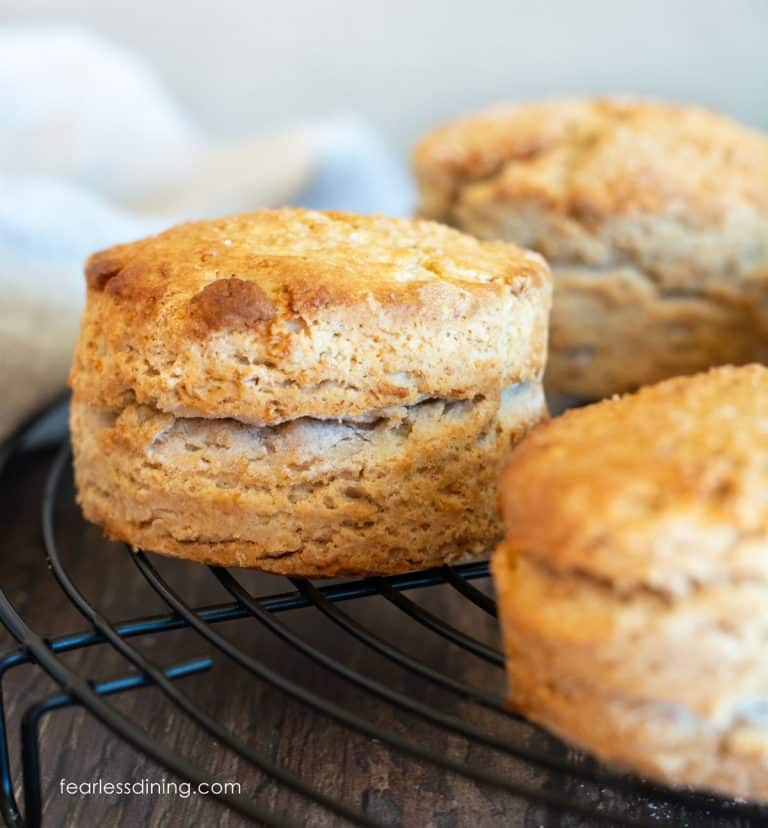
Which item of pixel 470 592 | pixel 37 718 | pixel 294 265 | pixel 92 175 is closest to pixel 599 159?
pixel 294 265

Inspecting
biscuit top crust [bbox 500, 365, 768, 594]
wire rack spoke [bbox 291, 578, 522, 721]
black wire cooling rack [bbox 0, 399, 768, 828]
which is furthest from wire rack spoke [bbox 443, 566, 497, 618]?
biscuit top crust [bbox 500, 365, 768, 594]

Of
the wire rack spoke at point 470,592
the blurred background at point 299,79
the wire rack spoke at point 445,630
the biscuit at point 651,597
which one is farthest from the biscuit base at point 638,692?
the blurred background at point 299,79

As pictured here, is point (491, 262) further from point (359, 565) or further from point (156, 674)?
point (156, 674)

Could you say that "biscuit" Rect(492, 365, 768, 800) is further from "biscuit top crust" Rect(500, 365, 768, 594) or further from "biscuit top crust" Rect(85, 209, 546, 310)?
"biscuit top crust" Rect(85, 209, 546, 310)

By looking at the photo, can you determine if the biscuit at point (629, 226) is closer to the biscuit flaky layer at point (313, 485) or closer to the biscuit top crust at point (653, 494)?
the biscuit flaky layer at point (313, 485)

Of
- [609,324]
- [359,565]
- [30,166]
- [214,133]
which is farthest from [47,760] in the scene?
[214,133]

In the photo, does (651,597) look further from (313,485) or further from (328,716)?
(313,485)
